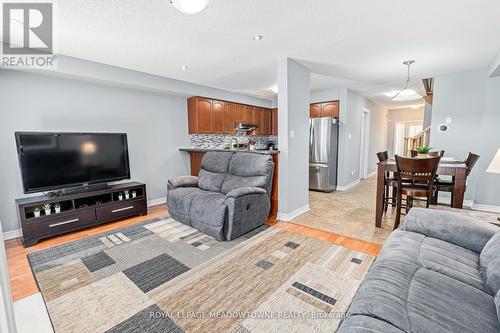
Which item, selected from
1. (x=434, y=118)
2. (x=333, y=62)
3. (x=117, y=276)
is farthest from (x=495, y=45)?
(x=117, y=276)

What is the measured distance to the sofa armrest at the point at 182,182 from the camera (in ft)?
11.6

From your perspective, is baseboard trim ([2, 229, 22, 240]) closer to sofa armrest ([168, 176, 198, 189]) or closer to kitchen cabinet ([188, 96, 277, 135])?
sofa armrest ([168, 176, 198, 189])

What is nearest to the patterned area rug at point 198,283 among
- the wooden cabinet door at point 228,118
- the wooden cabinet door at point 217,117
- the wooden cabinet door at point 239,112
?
the wooden cabinet door at point 217,117

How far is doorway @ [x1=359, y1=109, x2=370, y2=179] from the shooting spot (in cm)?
656

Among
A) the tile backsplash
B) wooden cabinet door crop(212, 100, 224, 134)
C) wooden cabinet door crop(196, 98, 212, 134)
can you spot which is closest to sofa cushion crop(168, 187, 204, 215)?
wooden cabinet door crop(196, 98, 212, 134)

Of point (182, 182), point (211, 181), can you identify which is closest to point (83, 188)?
point (182, 182)

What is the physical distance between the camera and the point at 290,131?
3.32 m

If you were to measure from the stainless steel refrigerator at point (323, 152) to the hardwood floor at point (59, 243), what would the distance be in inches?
89.8

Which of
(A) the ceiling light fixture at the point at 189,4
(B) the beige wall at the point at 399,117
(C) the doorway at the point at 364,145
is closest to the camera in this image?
(A) the ceiling light fixture at the point at 189,4

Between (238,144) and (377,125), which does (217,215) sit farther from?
(377,125)

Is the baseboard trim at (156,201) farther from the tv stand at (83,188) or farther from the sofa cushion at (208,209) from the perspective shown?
the sofa cushion at (208,209)

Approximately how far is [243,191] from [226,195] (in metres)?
0.22

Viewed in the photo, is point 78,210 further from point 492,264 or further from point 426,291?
point 492,264

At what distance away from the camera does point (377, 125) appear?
295 inches
